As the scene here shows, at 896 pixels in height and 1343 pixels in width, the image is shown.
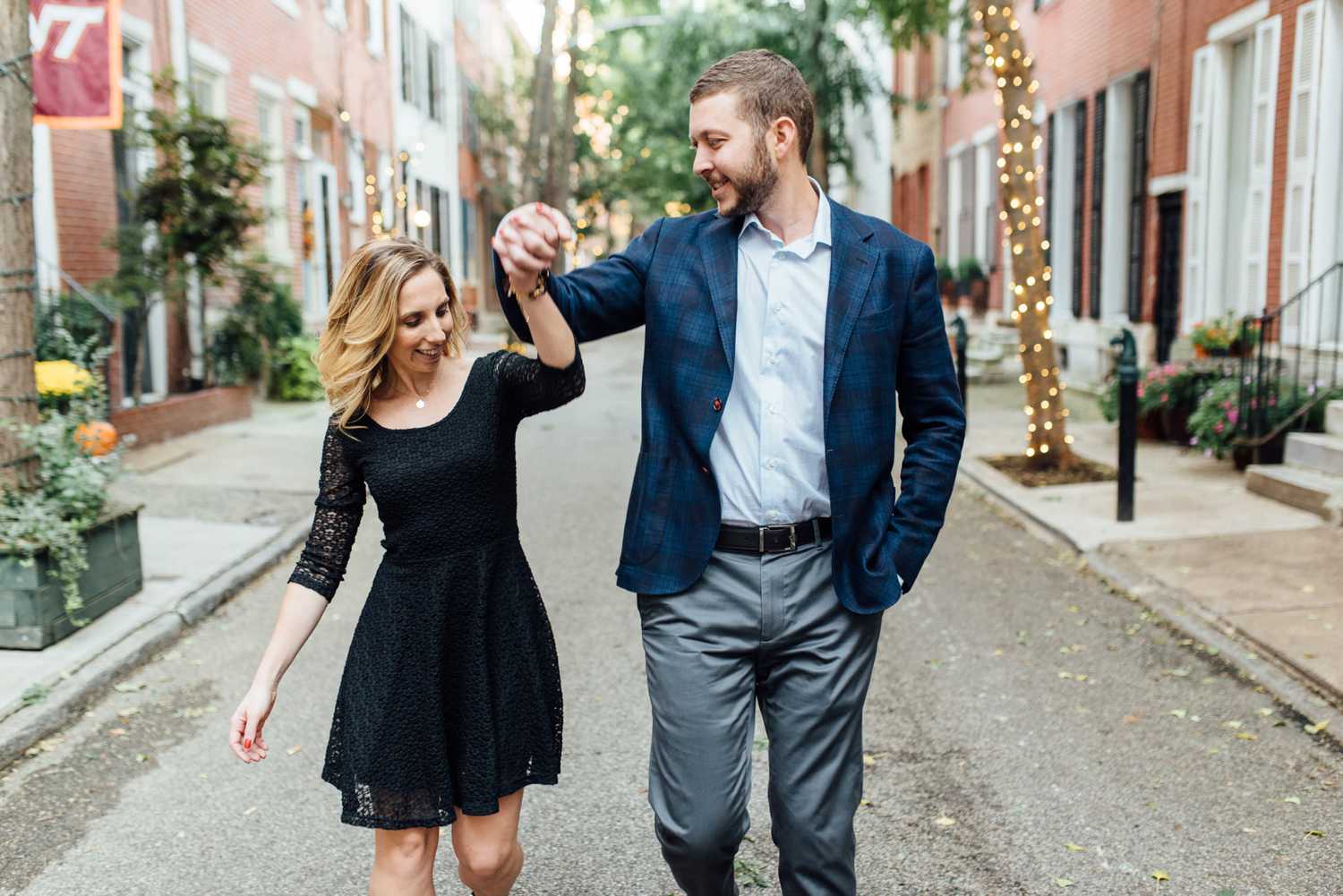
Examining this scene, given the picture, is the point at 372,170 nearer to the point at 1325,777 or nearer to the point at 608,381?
the point at 608,381

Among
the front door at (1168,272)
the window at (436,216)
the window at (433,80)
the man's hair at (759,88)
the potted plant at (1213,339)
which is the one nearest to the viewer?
the man's hair at (759,88)

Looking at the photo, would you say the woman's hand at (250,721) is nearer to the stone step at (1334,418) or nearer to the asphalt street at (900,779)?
the asphalt street at (900,779)

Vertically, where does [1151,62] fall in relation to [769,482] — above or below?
above

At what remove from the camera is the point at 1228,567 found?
7.10 metres

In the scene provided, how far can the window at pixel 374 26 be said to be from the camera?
23.1 m

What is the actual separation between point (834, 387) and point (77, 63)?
7.30m

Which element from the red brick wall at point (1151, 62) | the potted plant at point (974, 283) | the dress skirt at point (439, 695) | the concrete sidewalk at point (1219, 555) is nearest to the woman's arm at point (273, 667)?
the dress skirt at point (439, 695)

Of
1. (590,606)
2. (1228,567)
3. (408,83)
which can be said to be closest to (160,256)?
(590,606)

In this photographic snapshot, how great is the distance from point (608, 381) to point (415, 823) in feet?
57.8

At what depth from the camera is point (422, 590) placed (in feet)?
9.23

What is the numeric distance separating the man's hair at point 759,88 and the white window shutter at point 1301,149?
31.0 feet

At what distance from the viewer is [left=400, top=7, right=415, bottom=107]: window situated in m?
26.1

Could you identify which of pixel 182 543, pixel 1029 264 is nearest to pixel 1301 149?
pixel 1029 264

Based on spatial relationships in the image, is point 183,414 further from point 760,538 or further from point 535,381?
point 760,538
